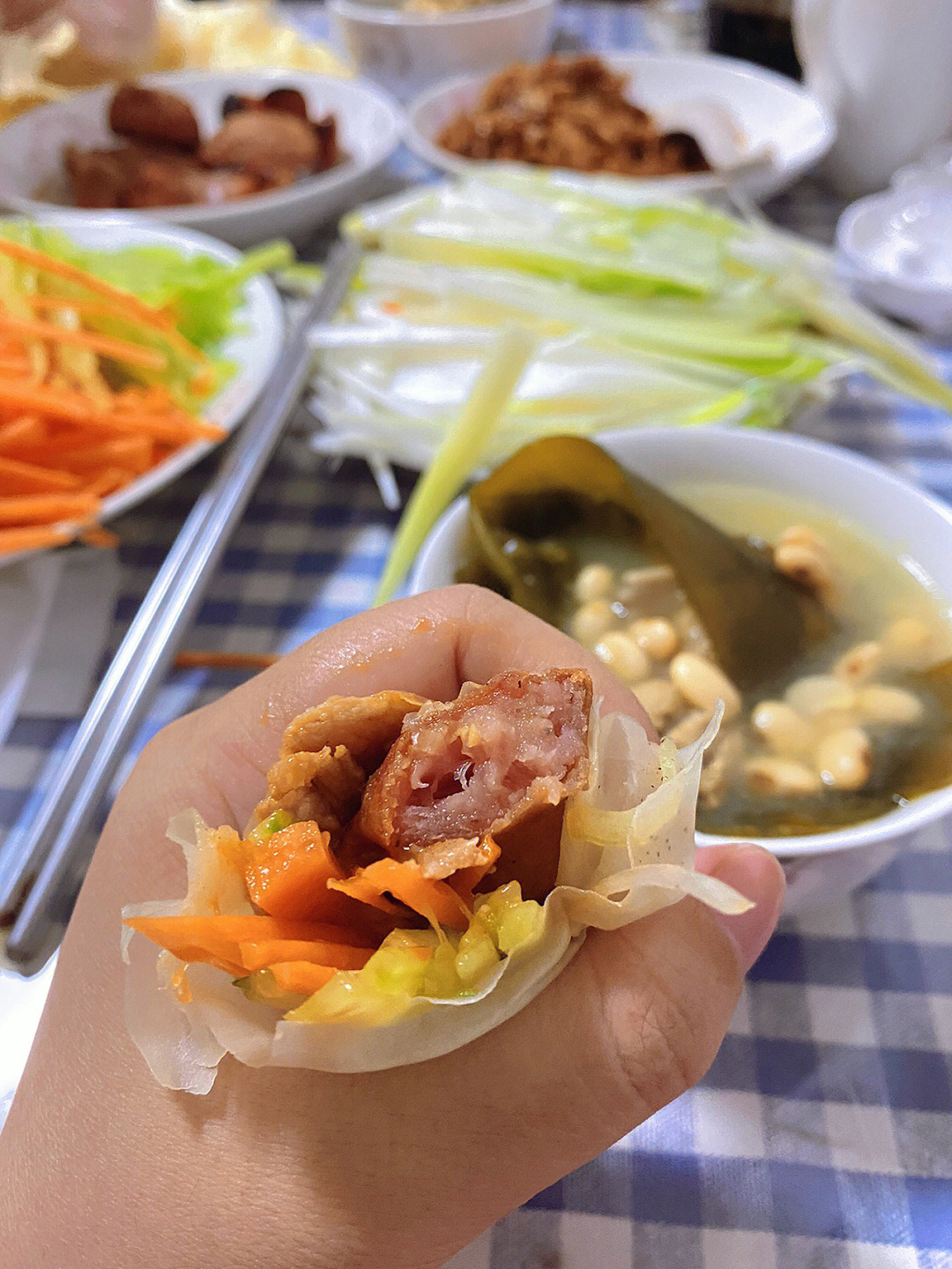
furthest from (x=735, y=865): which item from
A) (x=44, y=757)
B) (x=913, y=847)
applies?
(x=44, y=757)

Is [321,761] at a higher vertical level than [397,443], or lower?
higher

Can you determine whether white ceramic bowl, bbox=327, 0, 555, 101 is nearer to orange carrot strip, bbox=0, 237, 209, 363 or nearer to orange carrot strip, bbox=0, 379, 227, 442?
orange carrot strip, bbox=0, 237, 209, 363

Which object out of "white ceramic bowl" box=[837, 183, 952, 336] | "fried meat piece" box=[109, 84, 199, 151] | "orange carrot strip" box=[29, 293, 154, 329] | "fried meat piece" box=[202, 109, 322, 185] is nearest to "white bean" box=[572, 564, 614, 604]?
"orange carrot strip" box=[29, 293, 154, 329]

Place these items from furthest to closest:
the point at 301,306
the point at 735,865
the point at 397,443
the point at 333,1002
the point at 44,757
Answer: the point at 301,306
the point at 397,443
the point at 44,757
the point at 735,865
the point at 333,1002

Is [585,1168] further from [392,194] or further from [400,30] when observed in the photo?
[400,30]

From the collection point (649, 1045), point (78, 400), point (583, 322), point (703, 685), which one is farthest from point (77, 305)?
point (649, 1045)

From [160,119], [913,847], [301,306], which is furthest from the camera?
[160,119]
